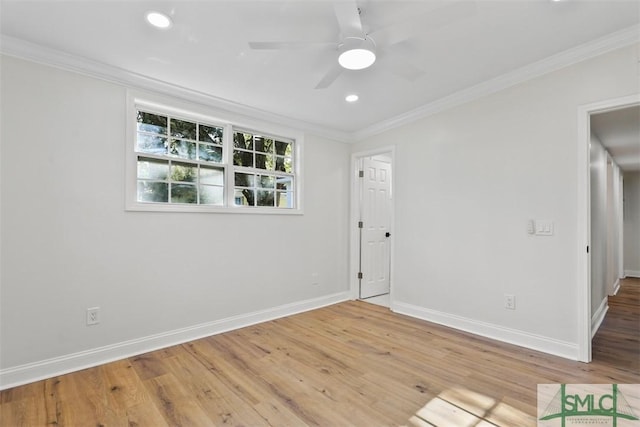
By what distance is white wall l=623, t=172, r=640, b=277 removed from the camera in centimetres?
637

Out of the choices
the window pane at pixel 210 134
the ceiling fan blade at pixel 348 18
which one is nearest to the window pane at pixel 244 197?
the window pane at pixel 210 134

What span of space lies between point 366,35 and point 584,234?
7.69 ft

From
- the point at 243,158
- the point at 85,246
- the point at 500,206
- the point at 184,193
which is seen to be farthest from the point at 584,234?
the point at 85,246

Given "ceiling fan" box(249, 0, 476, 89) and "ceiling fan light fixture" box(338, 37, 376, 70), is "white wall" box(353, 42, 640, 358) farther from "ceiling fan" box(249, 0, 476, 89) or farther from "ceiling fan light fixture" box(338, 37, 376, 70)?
"ceiling fan light fixture" box(338, 37, 376, 70)

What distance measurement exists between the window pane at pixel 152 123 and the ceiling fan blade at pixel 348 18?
2.04 metres

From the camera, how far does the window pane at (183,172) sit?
310 centimetres

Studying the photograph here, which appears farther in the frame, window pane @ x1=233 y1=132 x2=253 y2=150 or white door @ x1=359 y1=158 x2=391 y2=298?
white door @ x1=359 y1=158 x2=391 y2=298

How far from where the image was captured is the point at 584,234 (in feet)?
8.21

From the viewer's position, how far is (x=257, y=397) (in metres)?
2.07

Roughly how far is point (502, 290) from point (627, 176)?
6258mm

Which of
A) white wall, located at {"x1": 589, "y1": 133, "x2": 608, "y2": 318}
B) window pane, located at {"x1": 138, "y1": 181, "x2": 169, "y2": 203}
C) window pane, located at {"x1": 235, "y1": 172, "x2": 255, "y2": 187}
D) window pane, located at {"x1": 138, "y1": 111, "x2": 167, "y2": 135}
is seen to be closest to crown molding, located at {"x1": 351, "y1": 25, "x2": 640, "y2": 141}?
white wall, located at {"x1": 589, "y1": 133, "x2": 608, "y2": 318}

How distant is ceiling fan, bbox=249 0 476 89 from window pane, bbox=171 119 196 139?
1538 mm

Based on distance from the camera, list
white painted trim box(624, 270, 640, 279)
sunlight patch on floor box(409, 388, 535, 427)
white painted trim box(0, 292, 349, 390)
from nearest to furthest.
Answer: sunlight patch on floor box(409, 388, 535, 427), white painted trim box(0, 292, 349, 390), white painted trim box(624, 270, 640, 279)

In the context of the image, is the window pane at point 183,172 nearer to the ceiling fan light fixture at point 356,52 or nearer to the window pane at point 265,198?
the window pane at point 265,198
